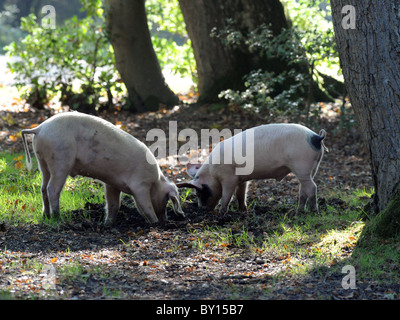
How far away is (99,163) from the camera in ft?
19.7

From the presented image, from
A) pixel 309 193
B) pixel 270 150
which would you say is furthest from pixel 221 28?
pixel 309 193

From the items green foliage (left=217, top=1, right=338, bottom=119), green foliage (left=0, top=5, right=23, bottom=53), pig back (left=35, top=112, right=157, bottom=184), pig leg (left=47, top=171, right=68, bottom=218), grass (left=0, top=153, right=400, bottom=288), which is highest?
green foliage (left=0, top=5, right=23, bottom=53)

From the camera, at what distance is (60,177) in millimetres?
5824

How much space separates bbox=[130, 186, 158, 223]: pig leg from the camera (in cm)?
616

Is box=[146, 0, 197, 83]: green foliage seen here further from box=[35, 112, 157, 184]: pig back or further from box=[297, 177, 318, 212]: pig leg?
box=[297, 177, 318, 212]: pig leg

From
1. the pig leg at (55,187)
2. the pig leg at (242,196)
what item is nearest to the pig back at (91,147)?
the pig leg at (55,187)

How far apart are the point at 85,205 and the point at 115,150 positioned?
1010 millimetres

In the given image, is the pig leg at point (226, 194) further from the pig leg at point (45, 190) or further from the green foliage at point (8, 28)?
the green foliage at point (8, 28)

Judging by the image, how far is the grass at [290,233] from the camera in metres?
4.57

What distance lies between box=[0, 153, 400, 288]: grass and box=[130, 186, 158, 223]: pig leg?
0.60m

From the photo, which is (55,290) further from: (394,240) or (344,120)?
(344,120)

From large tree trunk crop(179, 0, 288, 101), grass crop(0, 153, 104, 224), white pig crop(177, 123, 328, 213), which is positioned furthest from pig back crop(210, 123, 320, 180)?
large tree trunk crop(179, 0, 288, 101)

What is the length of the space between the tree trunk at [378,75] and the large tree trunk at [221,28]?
217 inches

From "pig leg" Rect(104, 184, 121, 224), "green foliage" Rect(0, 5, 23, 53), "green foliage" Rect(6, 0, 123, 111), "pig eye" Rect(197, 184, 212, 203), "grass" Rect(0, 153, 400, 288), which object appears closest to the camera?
"grass" Rect(0, 153, 400, 288)
